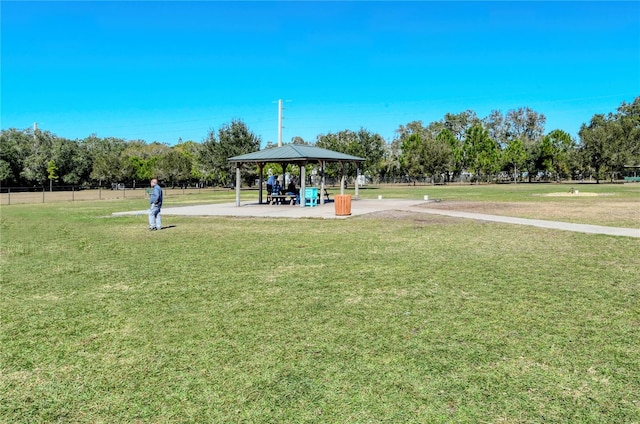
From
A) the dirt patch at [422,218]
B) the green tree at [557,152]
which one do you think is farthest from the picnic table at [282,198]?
the green tree at [557,152]

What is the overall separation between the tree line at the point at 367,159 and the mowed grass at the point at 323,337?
4906 centimetres

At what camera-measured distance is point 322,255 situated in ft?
32.4

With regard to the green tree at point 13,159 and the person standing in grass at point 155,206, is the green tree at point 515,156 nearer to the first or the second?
the green tree at point 13,159

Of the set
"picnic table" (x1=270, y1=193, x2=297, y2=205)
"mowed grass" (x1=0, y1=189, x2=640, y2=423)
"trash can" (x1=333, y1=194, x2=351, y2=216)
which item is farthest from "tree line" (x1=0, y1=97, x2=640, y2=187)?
"mowed grass" (x1=0, y1=189, x2=640, y2=423)

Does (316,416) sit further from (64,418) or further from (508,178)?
(508,178)

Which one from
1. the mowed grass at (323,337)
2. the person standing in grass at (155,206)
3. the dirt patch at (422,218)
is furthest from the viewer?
the dirt patch at (422,218)

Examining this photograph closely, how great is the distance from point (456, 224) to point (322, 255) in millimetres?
7302

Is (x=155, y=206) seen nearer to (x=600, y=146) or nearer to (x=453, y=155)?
(x=453, y=155)

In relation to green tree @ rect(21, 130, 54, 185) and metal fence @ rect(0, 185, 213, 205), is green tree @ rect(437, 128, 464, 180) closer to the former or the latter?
metal fence @ rect(0, 185, 213, 205)

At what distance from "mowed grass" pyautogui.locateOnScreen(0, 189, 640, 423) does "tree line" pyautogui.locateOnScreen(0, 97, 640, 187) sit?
161 feet

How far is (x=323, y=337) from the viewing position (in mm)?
4895

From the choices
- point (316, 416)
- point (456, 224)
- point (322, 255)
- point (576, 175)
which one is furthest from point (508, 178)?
point (316, 416)

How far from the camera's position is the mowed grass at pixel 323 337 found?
354cm

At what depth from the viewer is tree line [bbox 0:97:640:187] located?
60.1 m
